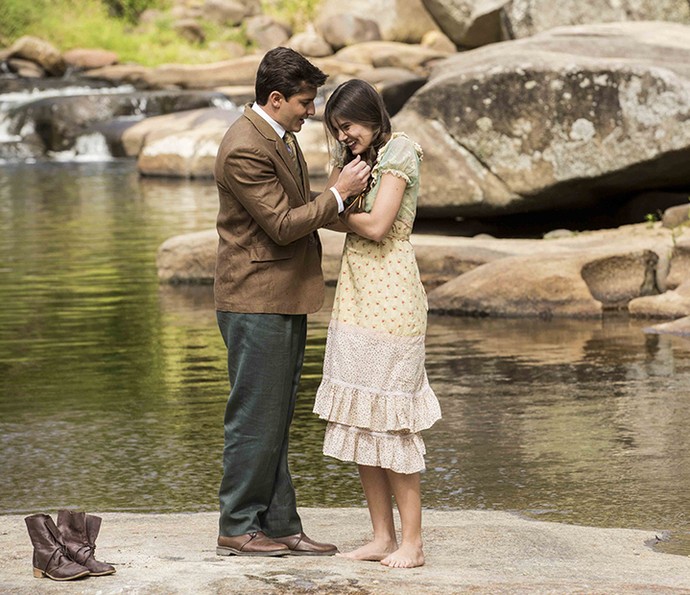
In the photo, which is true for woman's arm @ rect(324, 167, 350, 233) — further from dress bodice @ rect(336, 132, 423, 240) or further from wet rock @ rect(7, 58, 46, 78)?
wet rock @ rect(7, 58, 46, 78)

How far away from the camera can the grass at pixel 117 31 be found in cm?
3872

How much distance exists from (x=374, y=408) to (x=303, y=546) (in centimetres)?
51

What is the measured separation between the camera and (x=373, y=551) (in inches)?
190

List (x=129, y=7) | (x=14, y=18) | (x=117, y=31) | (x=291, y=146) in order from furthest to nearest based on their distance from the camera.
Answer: (x=129, y=7) < (x=117, y=31) < (x=14, y=18) < (x=291, y=146)

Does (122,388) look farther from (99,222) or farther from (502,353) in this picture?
(99,222)

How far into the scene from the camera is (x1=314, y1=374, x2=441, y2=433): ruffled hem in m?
4.73

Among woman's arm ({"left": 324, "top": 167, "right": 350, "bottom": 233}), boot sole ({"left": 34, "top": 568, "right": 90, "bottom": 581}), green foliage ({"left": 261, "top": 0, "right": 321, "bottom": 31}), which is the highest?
green foliage ({"left": 261, "top": 0, "right": 321, "bottom": 31})

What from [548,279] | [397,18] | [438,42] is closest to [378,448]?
[548,279]

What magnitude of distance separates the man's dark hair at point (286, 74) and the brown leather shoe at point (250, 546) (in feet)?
4.48

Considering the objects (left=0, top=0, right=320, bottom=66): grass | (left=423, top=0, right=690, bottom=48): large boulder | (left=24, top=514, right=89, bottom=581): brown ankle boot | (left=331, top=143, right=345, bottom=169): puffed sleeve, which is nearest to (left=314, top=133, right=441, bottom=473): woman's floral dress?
(left=331, top=143, right=345, bottom=169): puffed sleeve

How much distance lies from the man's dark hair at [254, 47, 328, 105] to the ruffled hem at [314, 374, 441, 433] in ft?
3.03

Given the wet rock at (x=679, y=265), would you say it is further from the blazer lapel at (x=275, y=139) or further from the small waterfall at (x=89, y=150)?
the small waterfall at (x=89, y=150)

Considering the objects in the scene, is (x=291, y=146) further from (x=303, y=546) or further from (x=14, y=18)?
(x=14, y=18)

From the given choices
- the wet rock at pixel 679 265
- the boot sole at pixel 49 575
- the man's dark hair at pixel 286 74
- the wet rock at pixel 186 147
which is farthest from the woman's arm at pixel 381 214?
the wet rock at pixel 186 147
